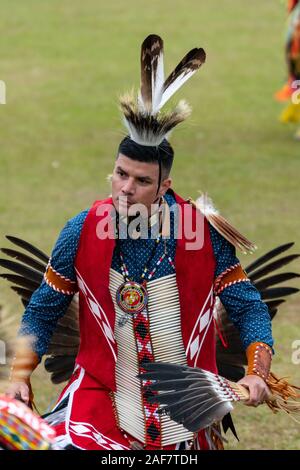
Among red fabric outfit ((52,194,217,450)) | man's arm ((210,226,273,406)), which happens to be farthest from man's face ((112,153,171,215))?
man's arm ((210,226,273,406))

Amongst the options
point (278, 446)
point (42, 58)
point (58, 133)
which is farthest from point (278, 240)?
point (42, 58)

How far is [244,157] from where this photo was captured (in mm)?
12367

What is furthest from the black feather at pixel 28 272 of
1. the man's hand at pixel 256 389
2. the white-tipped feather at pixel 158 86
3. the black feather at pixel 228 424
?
the man's hand at pixel 256 389

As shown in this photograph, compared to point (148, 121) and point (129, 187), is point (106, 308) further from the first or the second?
point (148, 121)

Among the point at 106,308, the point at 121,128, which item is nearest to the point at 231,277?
the point at 106,308

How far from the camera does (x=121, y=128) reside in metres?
12.2

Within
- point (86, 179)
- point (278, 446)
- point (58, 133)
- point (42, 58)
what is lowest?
point (278, 446)

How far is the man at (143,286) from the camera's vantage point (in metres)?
3.95

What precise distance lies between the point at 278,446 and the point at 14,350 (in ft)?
7.41

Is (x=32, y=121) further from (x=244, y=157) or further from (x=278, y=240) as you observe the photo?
(x=278, y=240)

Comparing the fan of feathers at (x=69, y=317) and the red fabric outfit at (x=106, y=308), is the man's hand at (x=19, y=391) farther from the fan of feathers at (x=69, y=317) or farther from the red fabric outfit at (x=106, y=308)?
the fan of feathers at (x=69, y=317)

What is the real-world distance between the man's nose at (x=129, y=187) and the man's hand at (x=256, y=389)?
67 centimetres

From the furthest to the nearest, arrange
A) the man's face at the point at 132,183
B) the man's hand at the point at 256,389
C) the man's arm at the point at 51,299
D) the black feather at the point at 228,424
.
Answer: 1. the black feather at the point at 228,424
2. the man's arm at the point at 51,299
3. the man's face at the point at 132,183
4. the man's hand at the point at 256,389

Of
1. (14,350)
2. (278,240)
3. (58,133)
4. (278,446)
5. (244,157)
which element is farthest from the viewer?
(58,133)
